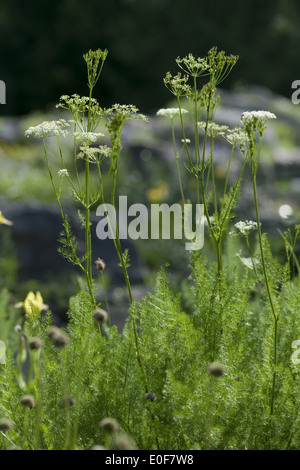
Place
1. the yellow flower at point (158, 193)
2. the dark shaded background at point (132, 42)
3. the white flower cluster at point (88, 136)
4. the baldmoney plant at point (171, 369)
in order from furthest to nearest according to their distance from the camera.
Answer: the dark shaded background at point (132, 42) → the yellow flower at point (158, 193) → the white flower cluster at point (88, 136) → the baldmoney plant at point (171, 369)

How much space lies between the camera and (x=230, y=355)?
137cm

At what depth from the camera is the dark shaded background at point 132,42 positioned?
17.4 m

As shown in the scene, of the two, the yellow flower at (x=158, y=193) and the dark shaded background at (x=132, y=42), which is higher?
the dark shaded background at (x=132, y=42)

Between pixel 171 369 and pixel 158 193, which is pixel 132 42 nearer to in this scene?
pixel 158 193

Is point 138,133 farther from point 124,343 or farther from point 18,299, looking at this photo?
point 124,343

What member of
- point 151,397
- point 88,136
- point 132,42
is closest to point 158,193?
point 88,136

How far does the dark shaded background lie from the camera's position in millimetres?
17422

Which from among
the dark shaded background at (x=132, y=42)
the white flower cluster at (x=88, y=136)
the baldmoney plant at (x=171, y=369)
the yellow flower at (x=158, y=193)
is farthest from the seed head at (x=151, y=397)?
the dark shaded background at (x=132, y=42)

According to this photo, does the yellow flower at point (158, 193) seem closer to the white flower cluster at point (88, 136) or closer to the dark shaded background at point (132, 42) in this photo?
the white flower cluster at point (88, 136)

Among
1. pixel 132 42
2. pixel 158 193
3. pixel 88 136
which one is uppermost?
pixel 132 42

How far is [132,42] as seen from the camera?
17328 millimetres

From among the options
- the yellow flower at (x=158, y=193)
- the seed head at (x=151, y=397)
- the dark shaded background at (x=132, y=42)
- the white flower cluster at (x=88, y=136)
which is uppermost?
the dark shaded background at (x=132, y=42)

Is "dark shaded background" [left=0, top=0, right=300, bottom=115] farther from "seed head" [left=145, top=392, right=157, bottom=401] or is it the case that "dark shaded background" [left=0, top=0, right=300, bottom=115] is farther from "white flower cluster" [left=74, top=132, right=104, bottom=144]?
"seed head" [left=145, top=392, right=157, bottom=401]

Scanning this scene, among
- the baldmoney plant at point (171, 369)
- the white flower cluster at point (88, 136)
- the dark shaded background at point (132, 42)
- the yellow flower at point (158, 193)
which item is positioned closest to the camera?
the baldmoney plant at point (171, 369)
